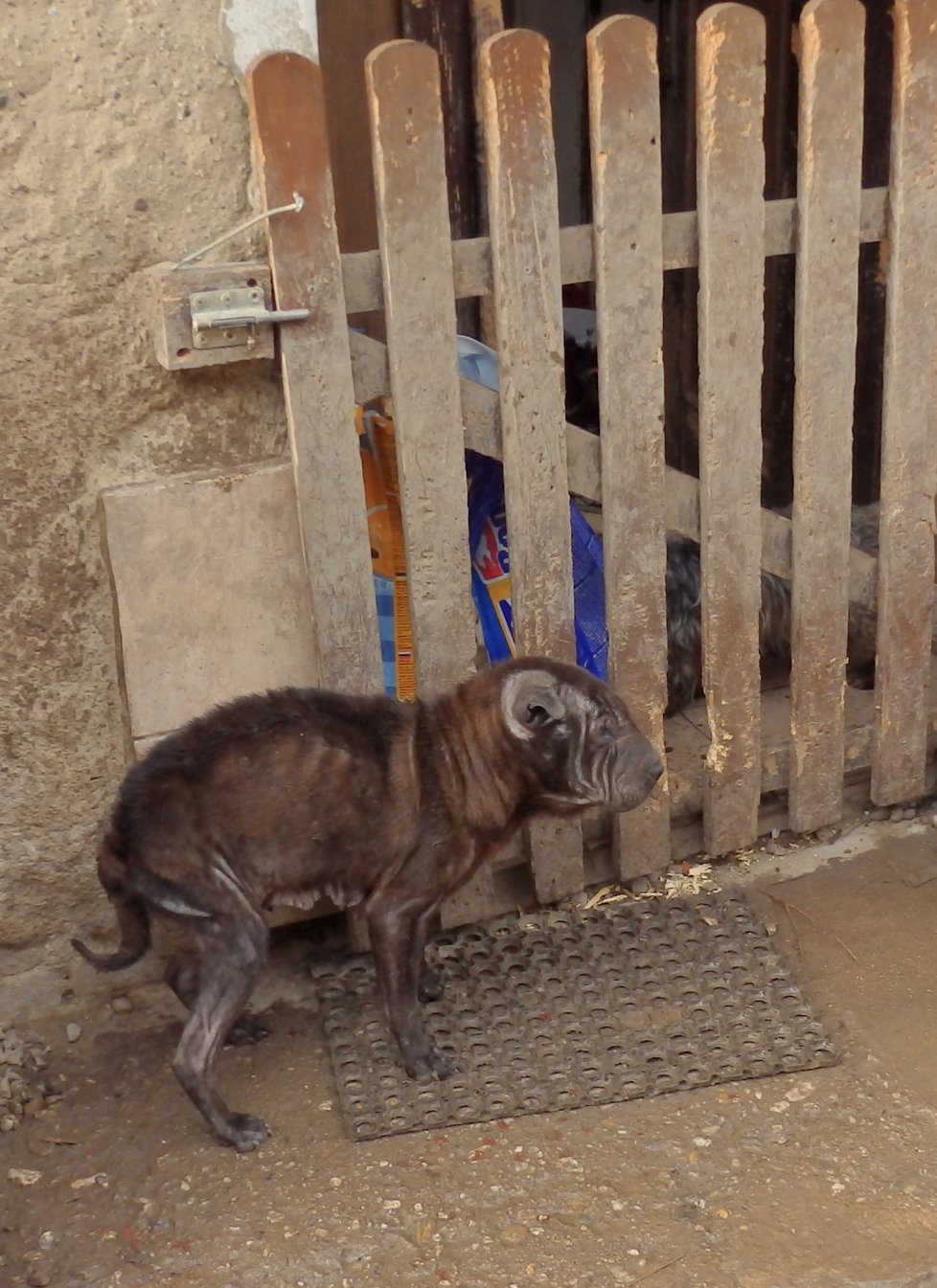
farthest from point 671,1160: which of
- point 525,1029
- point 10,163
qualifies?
point 10,163

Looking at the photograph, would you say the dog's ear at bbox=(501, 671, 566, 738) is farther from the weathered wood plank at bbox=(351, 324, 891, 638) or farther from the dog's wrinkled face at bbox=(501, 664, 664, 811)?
the weathered wood plank at bbox=(351, 324, 891, 638)

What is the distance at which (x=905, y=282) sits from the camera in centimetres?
411

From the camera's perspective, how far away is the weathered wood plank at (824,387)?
383cm

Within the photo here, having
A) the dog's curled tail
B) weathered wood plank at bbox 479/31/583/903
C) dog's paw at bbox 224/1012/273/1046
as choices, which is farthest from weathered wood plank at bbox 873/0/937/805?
the dog's curled tail

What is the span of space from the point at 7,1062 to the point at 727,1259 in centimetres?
189

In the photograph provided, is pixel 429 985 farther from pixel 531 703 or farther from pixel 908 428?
pixel 908 428

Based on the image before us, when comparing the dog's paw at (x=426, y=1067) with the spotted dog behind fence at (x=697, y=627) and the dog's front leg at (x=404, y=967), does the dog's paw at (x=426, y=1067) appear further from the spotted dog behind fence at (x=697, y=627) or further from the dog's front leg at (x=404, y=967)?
the spotted dog behind fence at (x=697, y=627)

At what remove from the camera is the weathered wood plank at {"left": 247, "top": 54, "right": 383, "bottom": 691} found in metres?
3.41

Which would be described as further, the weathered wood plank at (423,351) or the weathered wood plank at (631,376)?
the weathered wood plank at (631,376)

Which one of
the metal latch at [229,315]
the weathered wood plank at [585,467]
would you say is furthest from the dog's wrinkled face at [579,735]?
the metal latch at [229,315]

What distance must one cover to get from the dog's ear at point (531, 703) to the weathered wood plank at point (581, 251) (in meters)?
0.98

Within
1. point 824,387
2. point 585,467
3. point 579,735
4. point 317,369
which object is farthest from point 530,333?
point 579,735

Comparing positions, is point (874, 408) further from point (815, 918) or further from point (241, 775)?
point (241, 775)

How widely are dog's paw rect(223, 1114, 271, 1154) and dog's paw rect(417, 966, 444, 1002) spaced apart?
61 cm
